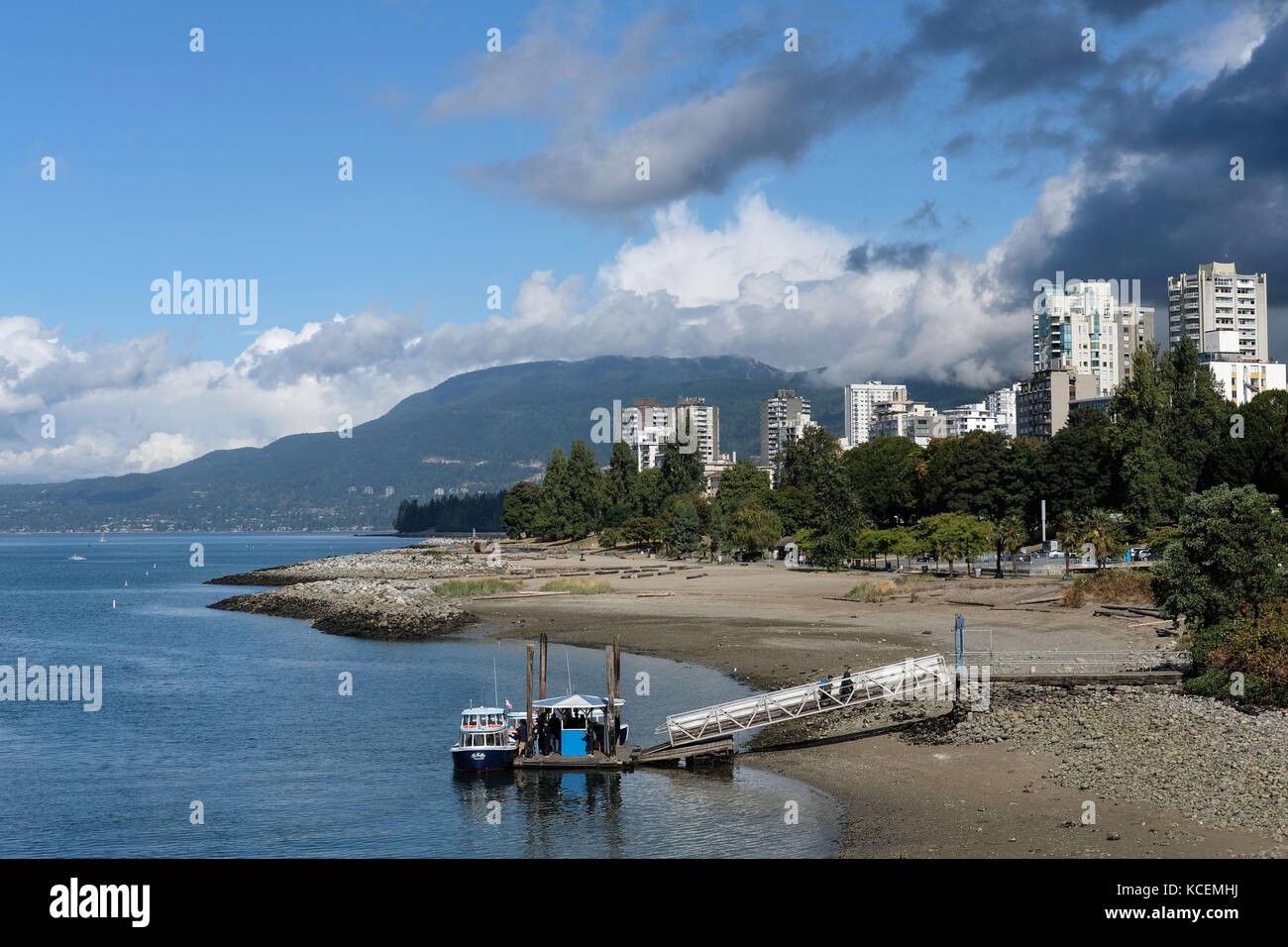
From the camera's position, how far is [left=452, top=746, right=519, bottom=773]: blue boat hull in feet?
116

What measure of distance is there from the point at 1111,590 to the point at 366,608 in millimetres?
55790

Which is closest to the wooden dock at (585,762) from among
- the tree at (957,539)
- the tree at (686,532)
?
the tree at (957,539)

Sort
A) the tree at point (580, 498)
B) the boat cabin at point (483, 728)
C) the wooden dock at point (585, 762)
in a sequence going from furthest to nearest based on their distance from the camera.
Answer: the tree at point (580, 498) < the boat cabin at point (483, 728) < the wooden dock at point (585, 762)

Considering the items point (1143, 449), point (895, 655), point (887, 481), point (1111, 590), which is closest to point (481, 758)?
point (895, 655)

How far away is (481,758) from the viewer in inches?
1389

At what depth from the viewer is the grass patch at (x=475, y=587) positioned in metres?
99.4

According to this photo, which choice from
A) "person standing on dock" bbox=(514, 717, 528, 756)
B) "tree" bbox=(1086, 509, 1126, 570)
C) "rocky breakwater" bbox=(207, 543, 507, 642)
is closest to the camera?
"person standing on dock" bbox=(514, 717, 528, 756)

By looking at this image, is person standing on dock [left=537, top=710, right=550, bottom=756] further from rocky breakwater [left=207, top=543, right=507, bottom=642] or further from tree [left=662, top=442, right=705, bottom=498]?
tree [left=662, top=442, right=705, bottom=498]

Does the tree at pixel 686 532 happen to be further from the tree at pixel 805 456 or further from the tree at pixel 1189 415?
the tree at pixel 1189 415

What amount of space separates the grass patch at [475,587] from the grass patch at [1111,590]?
168ft

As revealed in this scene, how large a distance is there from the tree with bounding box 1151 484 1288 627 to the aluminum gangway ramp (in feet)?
31.2

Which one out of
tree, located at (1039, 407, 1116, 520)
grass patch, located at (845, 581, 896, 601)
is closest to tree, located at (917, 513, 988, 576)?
grass patch, located at (845, 581, 896, 601)

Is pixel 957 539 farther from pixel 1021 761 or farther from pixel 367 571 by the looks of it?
pixel 367 571
